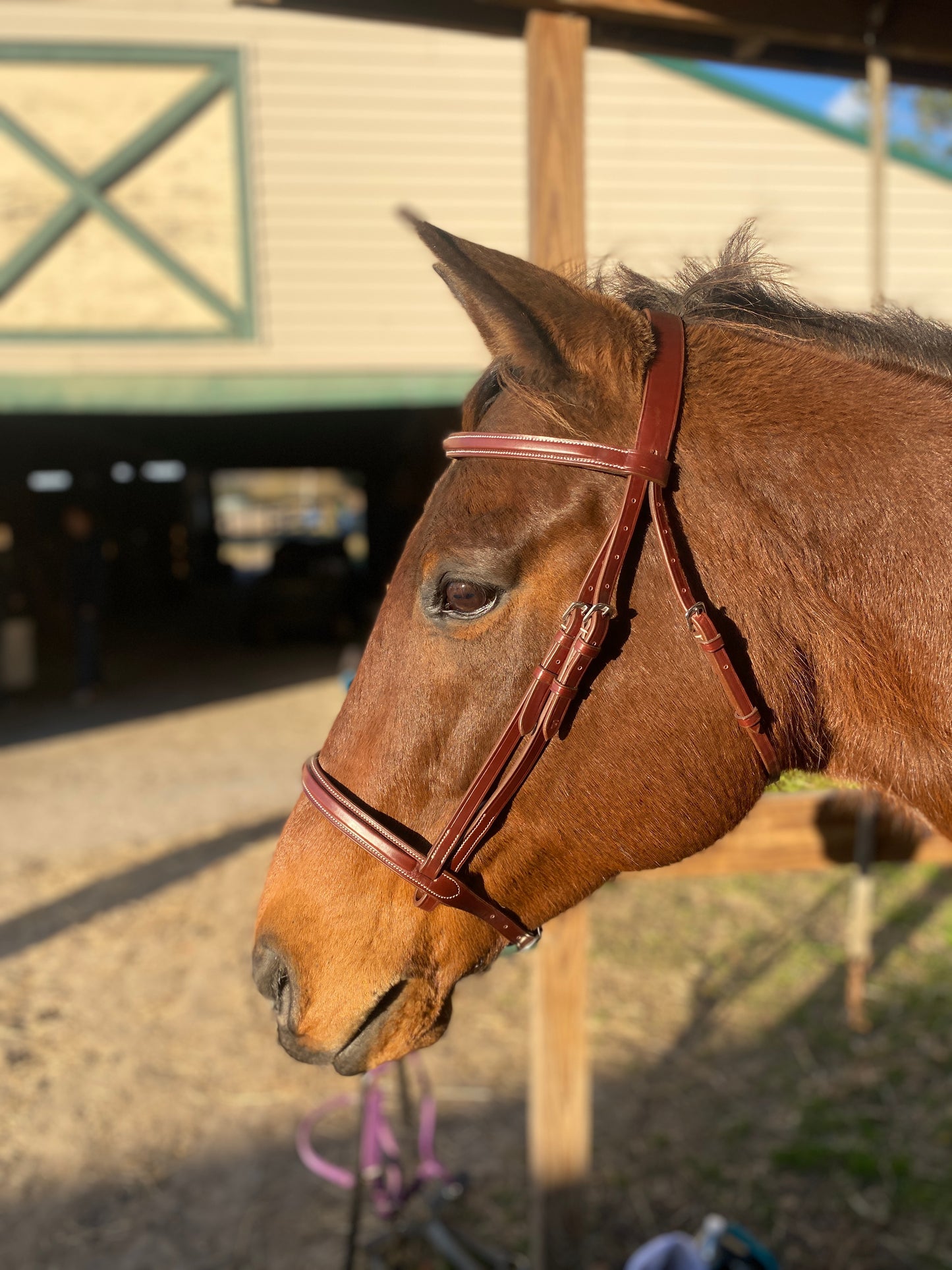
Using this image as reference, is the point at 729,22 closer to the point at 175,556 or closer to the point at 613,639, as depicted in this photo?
the point at 613,639

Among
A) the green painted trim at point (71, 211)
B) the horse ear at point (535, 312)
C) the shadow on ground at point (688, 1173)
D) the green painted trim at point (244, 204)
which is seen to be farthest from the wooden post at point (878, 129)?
the green painted trim at point (71, 211)

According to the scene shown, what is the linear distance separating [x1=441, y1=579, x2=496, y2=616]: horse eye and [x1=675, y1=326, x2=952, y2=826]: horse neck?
30 centimetres

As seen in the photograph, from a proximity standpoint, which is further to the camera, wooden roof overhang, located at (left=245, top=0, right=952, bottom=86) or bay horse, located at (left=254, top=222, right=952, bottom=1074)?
wooden roof overhang, located at (left=245, top=0, right=952, bottom=86)

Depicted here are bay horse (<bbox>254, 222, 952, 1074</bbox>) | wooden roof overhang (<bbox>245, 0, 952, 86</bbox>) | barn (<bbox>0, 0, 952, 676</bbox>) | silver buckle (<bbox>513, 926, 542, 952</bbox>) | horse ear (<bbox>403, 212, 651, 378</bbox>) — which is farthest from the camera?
barn (<bbox>0, 0, 952, 676</bbox>)

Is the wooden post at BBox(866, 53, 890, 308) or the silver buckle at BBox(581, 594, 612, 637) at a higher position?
the wooden post at BBox(866, 53, 890, 308)

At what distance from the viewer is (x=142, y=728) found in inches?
378

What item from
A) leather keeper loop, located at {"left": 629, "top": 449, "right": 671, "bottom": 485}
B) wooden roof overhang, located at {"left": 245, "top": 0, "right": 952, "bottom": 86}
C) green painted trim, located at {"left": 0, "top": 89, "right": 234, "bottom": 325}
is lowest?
leather keeper loop, located at {"left": 629, "top": 449, "right": 671, "bottom": 485}

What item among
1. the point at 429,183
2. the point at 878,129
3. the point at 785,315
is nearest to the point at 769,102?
the point at 429,183

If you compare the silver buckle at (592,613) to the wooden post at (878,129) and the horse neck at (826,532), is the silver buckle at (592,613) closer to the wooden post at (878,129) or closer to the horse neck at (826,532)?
the horse neck at (826,532)

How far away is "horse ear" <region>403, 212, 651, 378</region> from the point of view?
3.83 ft

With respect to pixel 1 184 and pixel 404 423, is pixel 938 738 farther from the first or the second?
pixel 404 423

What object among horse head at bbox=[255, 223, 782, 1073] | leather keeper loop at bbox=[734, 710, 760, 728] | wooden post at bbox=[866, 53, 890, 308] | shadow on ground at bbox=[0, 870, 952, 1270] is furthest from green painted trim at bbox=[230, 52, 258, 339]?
leather keeper loop at bbox=[734, 710, 760, 728]

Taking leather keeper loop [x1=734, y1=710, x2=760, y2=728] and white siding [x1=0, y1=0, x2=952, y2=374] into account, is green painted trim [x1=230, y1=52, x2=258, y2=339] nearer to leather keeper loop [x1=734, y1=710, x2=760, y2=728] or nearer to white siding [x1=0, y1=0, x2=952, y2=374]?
white siding [x1=0, y1=0, x2=952, y2=374]

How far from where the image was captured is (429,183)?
22.9ft
